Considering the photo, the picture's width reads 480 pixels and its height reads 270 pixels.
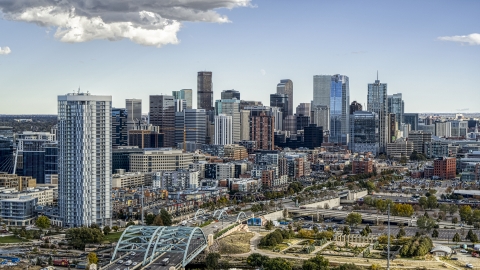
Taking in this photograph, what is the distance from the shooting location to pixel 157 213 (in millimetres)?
30875

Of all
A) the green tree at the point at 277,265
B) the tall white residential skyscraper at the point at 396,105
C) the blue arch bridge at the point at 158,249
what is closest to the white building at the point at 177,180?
the blue arch bridge at the point at 158,249

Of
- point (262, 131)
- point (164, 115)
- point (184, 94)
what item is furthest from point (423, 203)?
point (184, 94)

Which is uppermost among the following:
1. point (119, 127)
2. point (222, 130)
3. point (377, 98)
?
point (377, 98)

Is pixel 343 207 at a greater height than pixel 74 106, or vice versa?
pixel 74 106

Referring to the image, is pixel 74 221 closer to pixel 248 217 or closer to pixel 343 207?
pixel 248 217

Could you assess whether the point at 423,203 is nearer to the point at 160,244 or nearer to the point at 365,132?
the point at 160,244

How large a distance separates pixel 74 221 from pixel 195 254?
9.01 metres

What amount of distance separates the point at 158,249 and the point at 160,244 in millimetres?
371

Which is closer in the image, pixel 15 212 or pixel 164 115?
pixel 15 212

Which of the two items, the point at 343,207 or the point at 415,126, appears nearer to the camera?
the point at 343,207

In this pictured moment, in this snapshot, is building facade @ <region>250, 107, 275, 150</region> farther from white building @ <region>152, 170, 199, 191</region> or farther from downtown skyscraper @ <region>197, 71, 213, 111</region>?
white building @ <region>152, 170, 199, 191</region>

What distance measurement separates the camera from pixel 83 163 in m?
28.6

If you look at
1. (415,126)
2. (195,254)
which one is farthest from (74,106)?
A: (415,126)

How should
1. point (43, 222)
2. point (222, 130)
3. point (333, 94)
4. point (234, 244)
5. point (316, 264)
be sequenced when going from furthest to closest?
point (333, 94), point (222, 130), point (43, 222), point (234, 244), point (316, 264)
